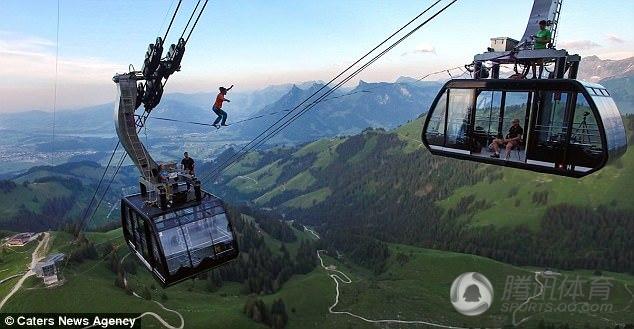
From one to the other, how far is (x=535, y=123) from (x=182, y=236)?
16751 mm

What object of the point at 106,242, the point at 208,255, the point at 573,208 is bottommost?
the point at 106,242

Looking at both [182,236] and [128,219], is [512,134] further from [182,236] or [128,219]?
[128,219]

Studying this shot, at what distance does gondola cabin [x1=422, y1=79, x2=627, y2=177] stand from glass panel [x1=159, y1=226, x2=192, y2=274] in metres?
13.3

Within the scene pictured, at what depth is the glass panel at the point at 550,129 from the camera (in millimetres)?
15812

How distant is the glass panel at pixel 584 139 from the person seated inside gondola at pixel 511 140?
6.89 feet

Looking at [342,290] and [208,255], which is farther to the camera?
[342,290]

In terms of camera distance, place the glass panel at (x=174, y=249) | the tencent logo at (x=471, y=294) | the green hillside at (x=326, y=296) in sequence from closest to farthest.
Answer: the glass panel at (x=174, y=249), the green hillside at (x=326, y=296), the tencent logo at (x=471, y=294)

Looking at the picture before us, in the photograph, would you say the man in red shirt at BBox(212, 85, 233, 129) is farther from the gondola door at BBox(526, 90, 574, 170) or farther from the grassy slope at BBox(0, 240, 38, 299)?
the grassy slope at BBox(0, 240, 38, 299)

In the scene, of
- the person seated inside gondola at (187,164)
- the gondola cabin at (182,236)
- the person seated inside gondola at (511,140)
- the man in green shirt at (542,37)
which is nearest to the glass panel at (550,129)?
the person seated inside gondola at (511,140)

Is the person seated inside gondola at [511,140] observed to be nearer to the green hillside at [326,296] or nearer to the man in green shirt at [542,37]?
the man in green shirt at [542,37]

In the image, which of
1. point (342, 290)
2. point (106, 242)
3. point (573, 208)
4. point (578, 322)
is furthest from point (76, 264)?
point (573, 208)

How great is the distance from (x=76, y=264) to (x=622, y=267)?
193m

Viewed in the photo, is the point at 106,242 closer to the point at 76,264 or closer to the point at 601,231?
the point at 76,264

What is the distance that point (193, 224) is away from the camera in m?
19.9
